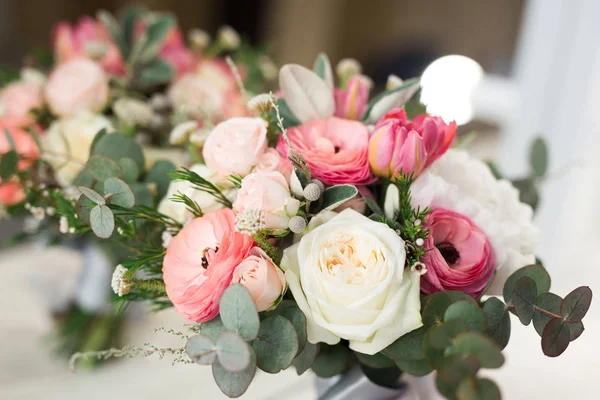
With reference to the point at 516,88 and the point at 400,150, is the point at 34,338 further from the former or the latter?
the point at 516,88

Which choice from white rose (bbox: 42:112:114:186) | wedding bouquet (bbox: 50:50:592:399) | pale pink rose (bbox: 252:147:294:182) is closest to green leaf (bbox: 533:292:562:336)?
wedding bouquet (bbox: 50:50:592:399)

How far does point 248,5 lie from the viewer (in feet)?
9.22

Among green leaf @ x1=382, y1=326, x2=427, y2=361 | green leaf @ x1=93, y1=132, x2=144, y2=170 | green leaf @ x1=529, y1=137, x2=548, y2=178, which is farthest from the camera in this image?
green leaf @ x1=529, y1=137, x2=548, y2=178

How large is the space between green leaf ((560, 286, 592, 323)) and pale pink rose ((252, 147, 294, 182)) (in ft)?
0.78

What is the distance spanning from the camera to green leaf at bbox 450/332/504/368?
13.3 inches

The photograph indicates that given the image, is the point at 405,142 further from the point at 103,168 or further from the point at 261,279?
the point at 103,168

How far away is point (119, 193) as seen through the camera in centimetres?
47

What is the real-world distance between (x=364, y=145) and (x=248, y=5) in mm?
2551

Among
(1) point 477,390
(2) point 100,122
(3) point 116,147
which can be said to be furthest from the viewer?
(2) point 100,122

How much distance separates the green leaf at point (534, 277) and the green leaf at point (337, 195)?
0.16 meters

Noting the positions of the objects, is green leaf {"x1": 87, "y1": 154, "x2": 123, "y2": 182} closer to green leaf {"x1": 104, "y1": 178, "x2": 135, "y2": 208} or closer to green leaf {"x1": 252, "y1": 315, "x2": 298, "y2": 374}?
green leaf {"x1": 104, "y1": 178, "x2": 135, "y2": 208}

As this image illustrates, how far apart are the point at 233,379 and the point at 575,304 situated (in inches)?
10.4

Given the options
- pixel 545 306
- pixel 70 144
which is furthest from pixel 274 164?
pixel 70 144

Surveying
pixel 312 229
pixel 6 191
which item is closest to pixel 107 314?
pixel 6 191
